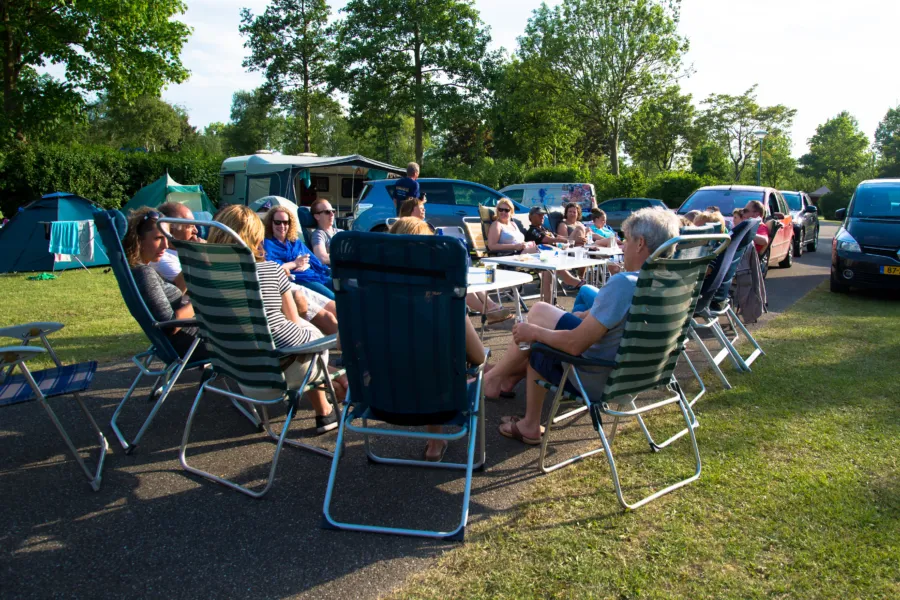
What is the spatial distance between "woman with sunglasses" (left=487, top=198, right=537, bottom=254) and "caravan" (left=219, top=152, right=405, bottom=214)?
7.52 metres

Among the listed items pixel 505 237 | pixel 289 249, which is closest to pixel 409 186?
pixel 505 237

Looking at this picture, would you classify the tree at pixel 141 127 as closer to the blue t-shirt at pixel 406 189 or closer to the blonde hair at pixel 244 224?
the blue t-shirt at pixel 406 189

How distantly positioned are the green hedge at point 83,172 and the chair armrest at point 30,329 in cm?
1497

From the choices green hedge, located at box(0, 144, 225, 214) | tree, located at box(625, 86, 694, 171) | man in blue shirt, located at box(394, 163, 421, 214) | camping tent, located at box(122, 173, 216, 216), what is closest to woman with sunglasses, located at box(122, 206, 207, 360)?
man in blue shirt, located at box(394, 163, 421, 214)

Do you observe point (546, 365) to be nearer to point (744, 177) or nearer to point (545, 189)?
point (545, 189)

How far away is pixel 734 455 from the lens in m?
3.33

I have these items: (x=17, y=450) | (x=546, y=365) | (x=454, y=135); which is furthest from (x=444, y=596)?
(x=454, y=135)

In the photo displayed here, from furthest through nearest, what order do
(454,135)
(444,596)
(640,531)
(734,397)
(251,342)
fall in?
(454,135) < (734,397) < (251,342) < (640,531) < (444,596)

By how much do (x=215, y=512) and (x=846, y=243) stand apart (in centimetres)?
922

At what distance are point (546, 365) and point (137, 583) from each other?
200cm

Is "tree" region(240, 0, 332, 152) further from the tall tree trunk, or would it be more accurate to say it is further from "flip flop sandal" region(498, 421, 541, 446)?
"flip flop sandal" region(498, 421, 541, 446)

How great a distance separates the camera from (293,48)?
33844 mm

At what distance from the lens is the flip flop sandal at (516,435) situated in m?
3.48

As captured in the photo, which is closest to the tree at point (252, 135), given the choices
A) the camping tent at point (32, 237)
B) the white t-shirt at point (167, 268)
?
the camping tent at point (32, 237)
